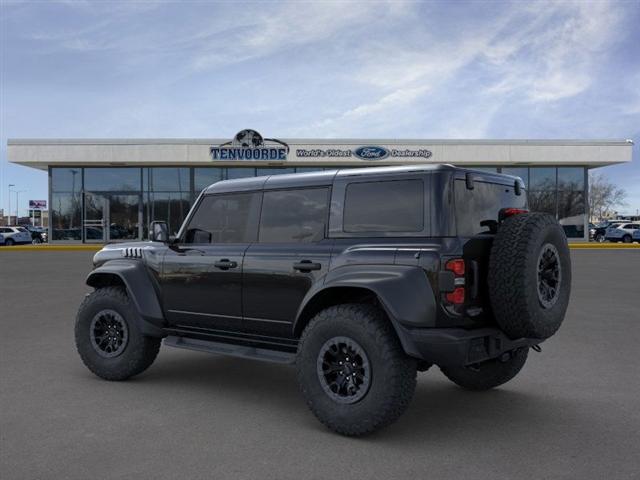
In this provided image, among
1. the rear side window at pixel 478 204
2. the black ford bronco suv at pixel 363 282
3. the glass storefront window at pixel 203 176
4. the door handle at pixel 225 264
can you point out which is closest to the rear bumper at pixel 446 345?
the black ford bronco suv at pixel 363 282

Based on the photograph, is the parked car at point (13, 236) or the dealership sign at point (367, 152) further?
the parked car at point (13, 236)

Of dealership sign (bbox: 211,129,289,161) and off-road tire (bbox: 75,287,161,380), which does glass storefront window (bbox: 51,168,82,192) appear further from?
off-road tire (bbox: 75,287,161,380)

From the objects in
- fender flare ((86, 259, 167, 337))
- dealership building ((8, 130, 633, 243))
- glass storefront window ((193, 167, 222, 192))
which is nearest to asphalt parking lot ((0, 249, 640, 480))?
fender flare ((86, 259, 167, 337))

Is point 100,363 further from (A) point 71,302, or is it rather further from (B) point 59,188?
(B) point 59,188

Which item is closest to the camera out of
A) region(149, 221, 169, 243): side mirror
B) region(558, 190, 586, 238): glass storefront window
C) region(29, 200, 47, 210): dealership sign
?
region(149, 221, 169, 243): side mirror

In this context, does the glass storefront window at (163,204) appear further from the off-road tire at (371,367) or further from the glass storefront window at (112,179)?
the off-road tire at (371,367)

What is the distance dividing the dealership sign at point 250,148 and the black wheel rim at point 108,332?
28.4m

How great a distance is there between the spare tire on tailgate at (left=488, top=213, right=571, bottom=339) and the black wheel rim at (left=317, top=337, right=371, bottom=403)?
102 centimetres

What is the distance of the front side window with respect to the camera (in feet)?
17.9

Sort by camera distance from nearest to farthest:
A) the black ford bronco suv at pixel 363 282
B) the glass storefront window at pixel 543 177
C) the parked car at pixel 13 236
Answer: the black ford bronco suv at pixel 363 282 < the glass storefront window at pixel 543 177 < the parked car at pixel 13 236

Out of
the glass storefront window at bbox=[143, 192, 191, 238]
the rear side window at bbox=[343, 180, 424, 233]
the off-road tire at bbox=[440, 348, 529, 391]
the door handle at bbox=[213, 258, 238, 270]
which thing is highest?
the glass storefront window at bbox=[143, 192, 191, 238]

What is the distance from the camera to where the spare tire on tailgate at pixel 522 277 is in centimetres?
Answer: 420

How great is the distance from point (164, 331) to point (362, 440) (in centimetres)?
250

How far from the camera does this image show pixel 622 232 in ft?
129
